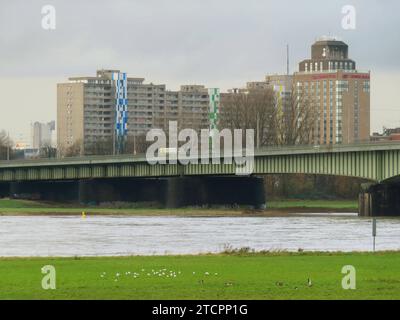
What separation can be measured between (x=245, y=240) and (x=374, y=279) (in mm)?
33044

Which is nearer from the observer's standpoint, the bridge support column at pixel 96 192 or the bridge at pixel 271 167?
the bridge at pixel 271 167

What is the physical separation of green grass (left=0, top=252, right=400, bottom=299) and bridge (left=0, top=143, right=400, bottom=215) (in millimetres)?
69369

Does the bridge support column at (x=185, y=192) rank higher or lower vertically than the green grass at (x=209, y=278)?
lower

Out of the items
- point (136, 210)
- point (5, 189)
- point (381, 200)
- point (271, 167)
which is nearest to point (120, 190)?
Answer: point (136, 210)

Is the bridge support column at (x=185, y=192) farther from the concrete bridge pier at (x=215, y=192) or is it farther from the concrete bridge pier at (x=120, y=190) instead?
the concrete bridge pier at (x=120, y=190)

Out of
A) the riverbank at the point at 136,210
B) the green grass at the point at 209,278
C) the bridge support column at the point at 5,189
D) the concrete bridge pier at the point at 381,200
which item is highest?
the green grass at the point at 209,278

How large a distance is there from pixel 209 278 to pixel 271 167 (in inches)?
3683

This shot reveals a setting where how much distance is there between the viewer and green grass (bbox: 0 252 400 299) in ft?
104

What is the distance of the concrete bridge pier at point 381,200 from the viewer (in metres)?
116

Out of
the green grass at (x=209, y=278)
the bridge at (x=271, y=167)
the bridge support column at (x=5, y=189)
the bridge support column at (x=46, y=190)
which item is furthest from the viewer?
the bridge support column at (x=5, y=189)

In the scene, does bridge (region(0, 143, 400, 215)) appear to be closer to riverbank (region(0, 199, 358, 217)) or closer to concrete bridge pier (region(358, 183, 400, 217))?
concrete bridge pier (region(358, 183, 400, 217))

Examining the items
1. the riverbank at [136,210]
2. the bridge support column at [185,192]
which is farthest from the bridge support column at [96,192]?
the bridge support column at [185,192]

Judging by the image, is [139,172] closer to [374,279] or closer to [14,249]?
[14,249]

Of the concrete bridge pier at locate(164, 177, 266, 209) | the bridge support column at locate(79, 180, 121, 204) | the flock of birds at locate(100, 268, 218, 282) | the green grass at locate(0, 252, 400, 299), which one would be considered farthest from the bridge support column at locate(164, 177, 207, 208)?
the flock of birds at locate(100, 268, 218, 282)
